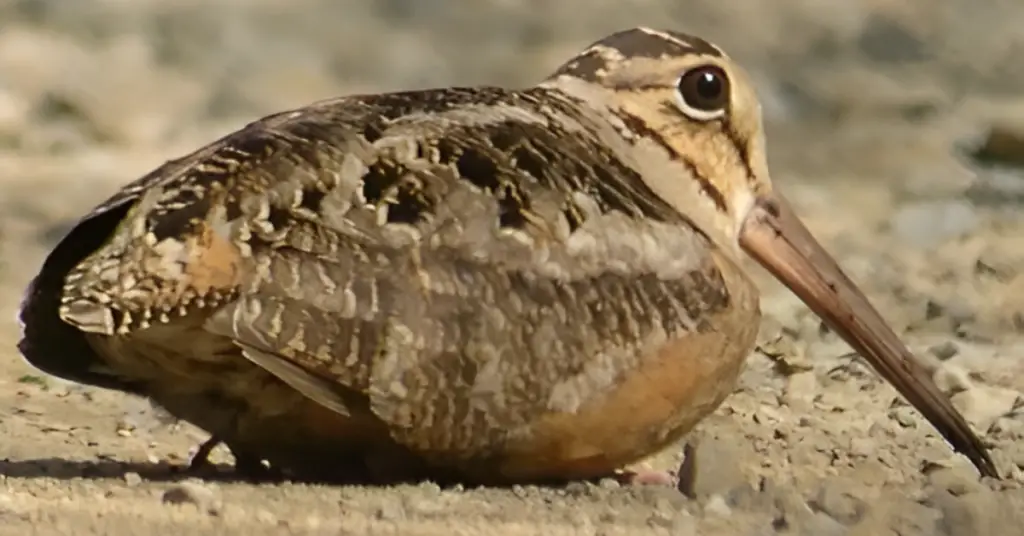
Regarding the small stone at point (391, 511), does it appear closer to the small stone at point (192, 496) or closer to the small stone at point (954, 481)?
the small stone at point (192, 496)

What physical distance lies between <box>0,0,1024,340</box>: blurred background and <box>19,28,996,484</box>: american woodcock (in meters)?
4.49

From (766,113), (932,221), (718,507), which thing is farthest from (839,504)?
(766,113)

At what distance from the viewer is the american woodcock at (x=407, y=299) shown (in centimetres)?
188

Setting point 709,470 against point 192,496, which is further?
point 709,470

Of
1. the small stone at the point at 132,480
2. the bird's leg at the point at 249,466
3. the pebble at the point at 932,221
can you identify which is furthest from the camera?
A: the pebble at the point at 932,221

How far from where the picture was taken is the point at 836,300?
2.58 metres

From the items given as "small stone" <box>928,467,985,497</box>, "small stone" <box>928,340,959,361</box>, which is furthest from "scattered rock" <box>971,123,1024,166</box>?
"small stone" <box>928,467,985,497</box>

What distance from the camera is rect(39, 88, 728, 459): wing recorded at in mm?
1866

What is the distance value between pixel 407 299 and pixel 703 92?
2.36ft

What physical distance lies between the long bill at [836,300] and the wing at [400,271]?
0.51 metres

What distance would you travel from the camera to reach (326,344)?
186 cm

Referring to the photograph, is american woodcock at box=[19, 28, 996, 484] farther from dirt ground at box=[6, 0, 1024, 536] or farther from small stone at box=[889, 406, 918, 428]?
dirt ground at box=[6, 0, 1024, 536]

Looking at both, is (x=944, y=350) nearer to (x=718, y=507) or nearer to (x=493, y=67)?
(x=718, y=507)

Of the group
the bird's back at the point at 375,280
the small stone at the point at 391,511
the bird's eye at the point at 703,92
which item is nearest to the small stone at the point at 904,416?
the bird's eye at the point at 703,92
